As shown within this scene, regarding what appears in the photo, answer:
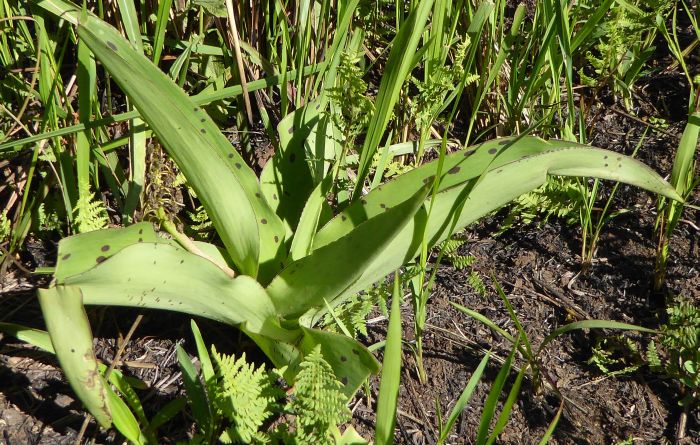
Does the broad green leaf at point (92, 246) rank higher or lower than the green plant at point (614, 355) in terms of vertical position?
higher

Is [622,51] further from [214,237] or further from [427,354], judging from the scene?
[214,237]

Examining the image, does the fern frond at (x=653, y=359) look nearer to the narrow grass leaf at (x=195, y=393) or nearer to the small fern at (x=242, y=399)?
the small fern at (x=242, y=399)

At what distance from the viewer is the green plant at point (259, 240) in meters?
0.89

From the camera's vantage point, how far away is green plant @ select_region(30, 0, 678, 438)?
894 mm

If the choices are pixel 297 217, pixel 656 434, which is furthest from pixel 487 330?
pixel 297 217

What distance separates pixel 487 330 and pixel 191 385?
656 mm

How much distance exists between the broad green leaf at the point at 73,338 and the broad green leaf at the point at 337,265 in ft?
1.09

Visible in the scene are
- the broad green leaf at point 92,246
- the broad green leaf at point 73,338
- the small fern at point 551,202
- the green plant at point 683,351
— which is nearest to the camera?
the broad green leaf at point 73,338

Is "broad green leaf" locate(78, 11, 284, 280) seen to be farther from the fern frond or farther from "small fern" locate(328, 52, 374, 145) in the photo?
the fern frond

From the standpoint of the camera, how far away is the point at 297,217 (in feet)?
4.24

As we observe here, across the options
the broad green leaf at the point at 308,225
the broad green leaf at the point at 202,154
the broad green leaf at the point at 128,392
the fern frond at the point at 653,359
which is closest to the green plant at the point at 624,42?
the fern frond at the point at 653,359

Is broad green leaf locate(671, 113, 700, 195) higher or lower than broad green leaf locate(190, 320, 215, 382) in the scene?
higher

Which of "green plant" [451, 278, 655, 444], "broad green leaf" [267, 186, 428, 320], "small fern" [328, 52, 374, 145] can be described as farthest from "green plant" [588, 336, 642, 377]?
"small fern" [328, 52, 374, 145]

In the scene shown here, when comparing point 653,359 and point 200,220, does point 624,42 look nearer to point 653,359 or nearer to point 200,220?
point 653,359
